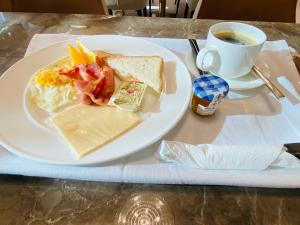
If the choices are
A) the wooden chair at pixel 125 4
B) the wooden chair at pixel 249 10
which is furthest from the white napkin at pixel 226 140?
the wooden chair at pixel 125 4

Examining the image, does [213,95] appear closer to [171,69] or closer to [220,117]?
[220,117]

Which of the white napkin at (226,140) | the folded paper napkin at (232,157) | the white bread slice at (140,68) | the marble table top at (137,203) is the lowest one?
the marble table top at (137,203)

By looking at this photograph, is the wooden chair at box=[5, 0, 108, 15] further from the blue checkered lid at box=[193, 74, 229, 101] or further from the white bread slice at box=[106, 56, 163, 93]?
the blue checkered lid at box=[193, 74, 229, 101]

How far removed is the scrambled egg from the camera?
1.94 ft

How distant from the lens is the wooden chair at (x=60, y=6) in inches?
42.8

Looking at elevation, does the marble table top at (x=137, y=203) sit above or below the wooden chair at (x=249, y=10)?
below

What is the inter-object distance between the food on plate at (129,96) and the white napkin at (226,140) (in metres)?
0.10

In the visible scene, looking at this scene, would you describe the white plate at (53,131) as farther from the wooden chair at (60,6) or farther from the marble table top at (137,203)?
the wooden chair at (60,6)

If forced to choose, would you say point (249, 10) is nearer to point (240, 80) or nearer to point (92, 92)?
point (240, 80)

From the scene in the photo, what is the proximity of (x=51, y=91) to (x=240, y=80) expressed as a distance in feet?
1.53

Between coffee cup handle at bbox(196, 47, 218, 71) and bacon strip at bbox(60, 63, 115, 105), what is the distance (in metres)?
0.22

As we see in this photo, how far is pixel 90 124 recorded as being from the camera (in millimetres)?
522

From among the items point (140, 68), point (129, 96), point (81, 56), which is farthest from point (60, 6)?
point (129, 96)

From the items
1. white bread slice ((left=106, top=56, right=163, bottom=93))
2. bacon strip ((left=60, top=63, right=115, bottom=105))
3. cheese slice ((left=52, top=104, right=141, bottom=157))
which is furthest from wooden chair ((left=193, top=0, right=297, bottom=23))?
cheese slice ((left=52, top=104, right=141, bottom=157))
